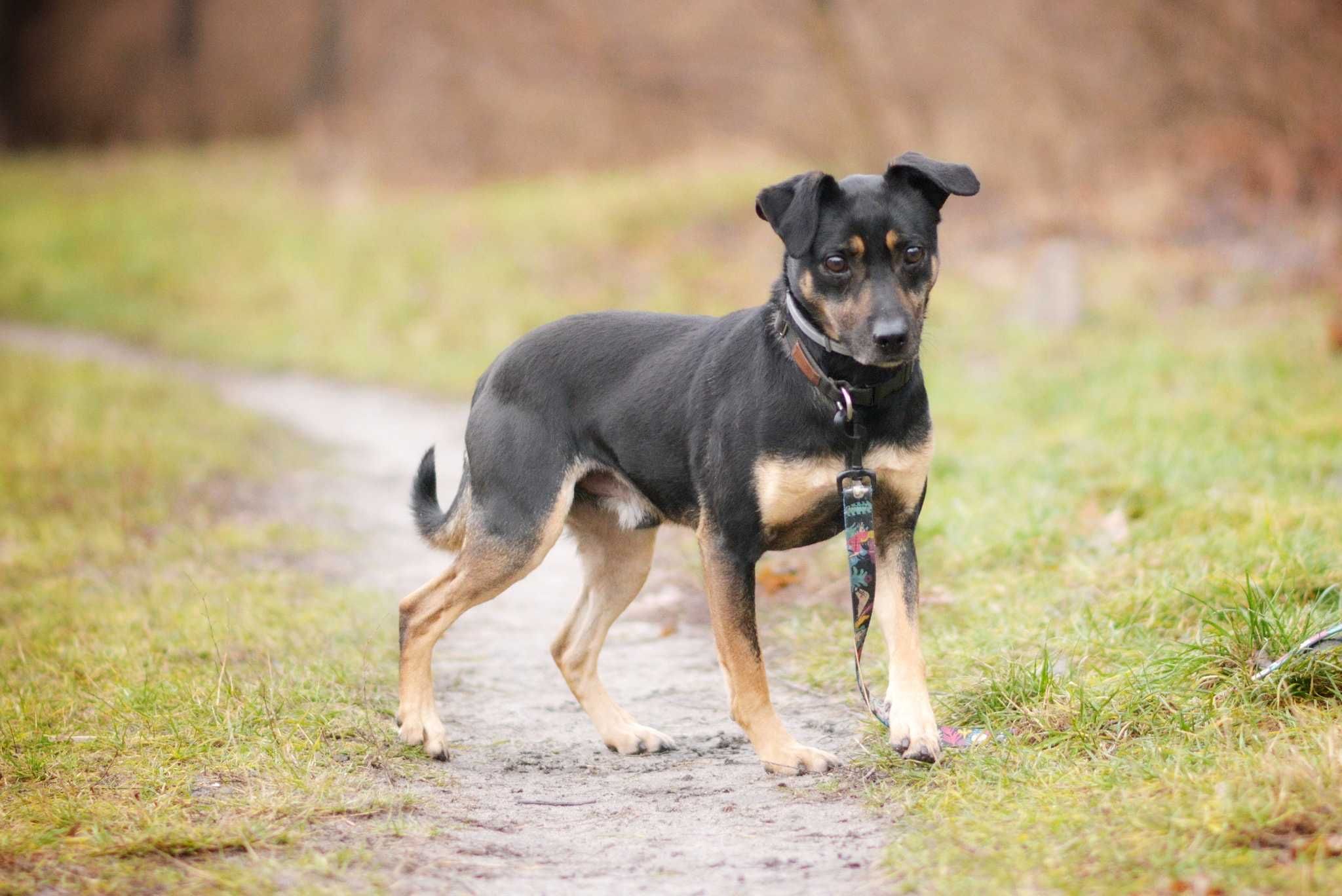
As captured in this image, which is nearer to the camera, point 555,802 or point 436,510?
point 555,802

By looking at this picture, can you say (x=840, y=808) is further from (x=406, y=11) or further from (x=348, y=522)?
(x=406, y=11)

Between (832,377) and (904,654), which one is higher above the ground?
(832,377)

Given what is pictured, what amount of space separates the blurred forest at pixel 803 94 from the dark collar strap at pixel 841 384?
12219 mm

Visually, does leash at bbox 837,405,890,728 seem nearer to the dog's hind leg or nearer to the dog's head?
the dog's head

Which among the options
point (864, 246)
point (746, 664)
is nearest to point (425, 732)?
point (746, 664)

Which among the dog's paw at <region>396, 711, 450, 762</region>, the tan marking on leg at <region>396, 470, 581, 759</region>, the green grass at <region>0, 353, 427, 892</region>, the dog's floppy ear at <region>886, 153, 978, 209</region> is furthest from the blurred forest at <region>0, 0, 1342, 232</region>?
the dog's paw at <region>396, 711, 450, 762</region>

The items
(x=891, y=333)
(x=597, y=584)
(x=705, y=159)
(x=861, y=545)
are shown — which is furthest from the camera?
(x=705, y=159)

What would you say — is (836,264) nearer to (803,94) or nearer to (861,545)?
(861,545)

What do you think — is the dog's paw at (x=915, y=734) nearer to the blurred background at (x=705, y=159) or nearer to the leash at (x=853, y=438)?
the leash at (x=853, y=438)

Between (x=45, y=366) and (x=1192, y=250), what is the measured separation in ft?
42.0

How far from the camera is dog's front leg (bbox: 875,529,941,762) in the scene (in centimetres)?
389

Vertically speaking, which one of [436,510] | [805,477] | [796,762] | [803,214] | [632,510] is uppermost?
[803,214]

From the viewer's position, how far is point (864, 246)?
154 inches

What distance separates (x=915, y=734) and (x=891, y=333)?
120 centimetres
